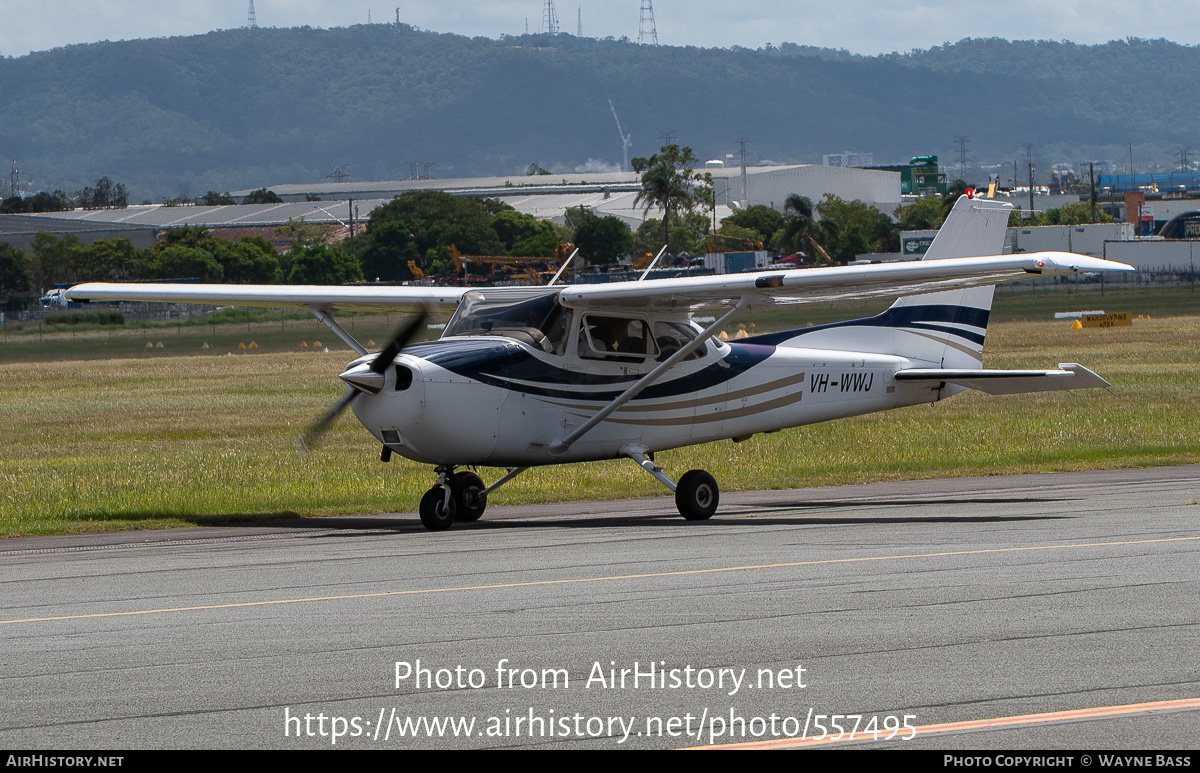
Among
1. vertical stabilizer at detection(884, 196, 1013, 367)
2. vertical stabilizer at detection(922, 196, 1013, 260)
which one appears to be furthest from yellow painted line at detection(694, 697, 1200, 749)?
vertical stabilizer at detection(922, 196, 1013, 260)

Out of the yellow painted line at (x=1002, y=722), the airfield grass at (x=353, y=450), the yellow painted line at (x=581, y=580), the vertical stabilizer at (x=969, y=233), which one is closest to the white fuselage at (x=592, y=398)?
the vertical stabilizer at (x=969, y=233)

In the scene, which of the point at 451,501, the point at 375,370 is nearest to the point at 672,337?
the point at 451,501

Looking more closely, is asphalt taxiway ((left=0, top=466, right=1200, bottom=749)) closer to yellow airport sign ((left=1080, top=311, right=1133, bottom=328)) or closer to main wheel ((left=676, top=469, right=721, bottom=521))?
main wheel ((left=676, top=469, right=721, bottom=521))

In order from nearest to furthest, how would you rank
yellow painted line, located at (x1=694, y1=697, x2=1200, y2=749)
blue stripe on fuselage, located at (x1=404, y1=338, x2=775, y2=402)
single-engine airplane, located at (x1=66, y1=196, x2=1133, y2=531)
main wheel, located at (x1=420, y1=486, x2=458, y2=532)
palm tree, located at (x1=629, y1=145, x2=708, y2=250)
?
yellow painted line, located at (x1=694, y1=697, x2=1200, y2=749) < single-engine airplane, located at (x1=66, y1=196, x2=1133, y2=531) < blue stripe on fuselage, located at (x1=404, y1=338, x2=775, y2=402) < main wheel, located at (x1=420, y1=486, x2=458, y2=532) < palm tree, located at (x1=629, y1=145, x2=708, y2=250)

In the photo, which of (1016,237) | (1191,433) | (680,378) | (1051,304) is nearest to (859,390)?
(680,378)

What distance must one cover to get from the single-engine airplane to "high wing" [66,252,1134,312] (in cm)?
3

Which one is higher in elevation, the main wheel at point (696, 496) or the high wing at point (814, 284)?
the high wing at point (814, 284)

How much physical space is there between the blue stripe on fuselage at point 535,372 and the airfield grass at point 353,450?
2.58 m

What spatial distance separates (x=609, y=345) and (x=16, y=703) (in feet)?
30.0

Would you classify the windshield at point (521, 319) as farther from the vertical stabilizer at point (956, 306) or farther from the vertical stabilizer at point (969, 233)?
the vertical stabilizer at point (969, 233)

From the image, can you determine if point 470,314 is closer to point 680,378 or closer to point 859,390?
point 680,378

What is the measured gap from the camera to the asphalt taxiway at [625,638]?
5949mm

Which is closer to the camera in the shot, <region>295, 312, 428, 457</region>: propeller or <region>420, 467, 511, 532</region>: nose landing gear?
<region>295, 312, 428, 457</region>: propeller

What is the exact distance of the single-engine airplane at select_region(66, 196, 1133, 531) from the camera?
13.4 meters
